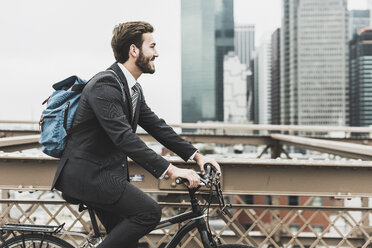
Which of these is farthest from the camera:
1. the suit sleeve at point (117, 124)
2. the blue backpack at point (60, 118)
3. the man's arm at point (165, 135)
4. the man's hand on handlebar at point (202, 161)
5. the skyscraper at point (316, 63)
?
the skyscraper at point (316, 63)

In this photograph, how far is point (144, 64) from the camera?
236cm

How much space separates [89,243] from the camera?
2.47 m

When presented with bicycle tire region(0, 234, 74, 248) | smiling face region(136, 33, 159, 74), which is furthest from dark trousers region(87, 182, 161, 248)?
smiling face region(136, 33, 159, 74)

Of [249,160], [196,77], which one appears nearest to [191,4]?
[196,77]

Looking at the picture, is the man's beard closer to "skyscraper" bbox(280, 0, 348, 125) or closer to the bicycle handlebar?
the bicycle handlebar

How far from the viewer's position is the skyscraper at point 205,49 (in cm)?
17073

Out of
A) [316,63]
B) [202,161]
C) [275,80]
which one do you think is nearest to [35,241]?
[202,161]

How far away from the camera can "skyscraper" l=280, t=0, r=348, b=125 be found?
6211 inches

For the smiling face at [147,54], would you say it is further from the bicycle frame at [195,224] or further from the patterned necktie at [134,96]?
the bicycle frame at [195,224]

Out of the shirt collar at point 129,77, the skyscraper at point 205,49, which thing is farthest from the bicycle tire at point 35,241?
the skyscraper at point 205,49

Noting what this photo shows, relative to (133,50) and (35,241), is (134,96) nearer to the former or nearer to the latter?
(133,50)

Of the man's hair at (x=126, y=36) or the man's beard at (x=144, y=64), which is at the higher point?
the man's hair at (x=126, y=36)

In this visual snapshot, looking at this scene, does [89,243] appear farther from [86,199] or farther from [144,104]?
[144,104]

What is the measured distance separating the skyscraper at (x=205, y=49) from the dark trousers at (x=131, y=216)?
161295 mm
